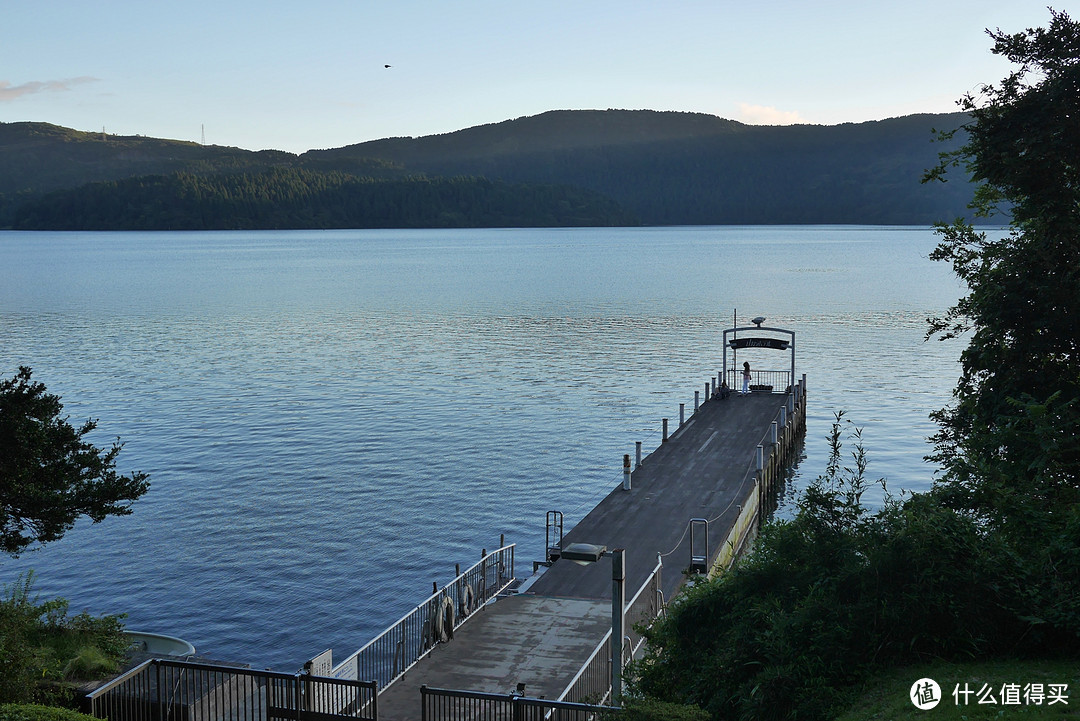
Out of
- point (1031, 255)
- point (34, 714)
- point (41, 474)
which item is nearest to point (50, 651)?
point (34, 714)

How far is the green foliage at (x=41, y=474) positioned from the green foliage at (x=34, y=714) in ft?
23.0

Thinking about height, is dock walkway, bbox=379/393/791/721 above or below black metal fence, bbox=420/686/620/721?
below

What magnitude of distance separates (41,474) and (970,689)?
1587cm

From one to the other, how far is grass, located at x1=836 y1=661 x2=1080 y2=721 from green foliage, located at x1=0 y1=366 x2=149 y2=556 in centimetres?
1411

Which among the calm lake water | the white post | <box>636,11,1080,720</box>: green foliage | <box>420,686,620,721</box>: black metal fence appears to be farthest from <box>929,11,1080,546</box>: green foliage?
the calm lake water

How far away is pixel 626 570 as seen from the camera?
23.6m

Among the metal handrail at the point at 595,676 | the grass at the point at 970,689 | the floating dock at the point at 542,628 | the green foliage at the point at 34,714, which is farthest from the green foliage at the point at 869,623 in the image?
the green foliage at the point at 34,714

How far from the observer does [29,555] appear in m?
31.5

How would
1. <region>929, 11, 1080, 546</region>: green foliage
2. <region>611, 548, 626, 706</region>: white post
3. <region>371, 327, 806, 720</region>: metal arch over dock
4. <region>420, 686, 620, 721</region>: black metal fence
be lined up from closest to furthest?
<region>420, 686, 620, 721</region>: black metal fence → <region>611, 548, 626, 706</region>: white post → <region>371, 327, 806, 720</region>: metal arch over dock → <region>929, 11, 1080, 546</region>: green foliage

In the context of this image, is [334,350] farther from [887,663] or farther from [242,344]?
[887,663]

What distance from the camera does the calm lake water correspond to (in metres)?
29.1

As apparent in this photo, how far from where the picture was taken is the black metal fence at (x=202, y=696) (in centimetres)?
1383

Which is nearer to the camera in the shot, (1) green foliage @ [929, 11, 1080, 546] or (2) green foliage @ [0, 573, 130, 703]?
(2) green foliage @ [0, 573, 130, 703]

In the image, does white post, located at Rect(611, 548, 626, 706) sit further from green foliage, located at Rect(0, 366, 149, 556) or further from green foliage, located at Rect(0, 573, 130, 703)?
green foliage, located at Rect(0, 366, 149, 556)
